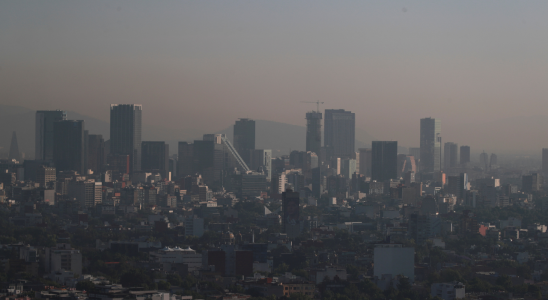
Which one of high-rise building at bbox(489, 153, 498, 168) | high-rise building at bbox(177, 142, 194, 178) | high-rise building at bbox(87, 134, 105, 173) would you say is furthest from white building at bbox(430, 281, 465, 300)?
high-rise building at bbox(489, 153, 498, 168)

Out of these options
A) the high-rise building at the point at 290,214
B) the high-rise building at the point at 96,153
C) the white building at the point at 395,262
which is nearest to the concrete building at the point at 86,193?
the high-rise building at the point at 96,153

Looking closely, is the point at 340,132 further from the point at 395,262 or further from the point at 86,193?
the point at 395,262

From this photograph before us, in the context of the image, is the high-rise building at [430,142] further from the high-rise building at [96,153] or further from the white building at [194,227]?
the white building at [194,227]

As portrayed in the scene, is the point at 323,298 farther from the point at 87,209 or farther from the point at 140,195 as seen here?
the point at 140,195

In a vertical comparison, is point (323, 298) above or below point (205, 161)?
below

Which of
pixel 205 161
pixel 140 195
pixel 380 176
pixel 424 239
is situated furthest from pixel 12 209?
pixel 380 176

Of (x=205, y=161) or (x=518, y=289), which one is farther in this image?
(x=205, y=161)
